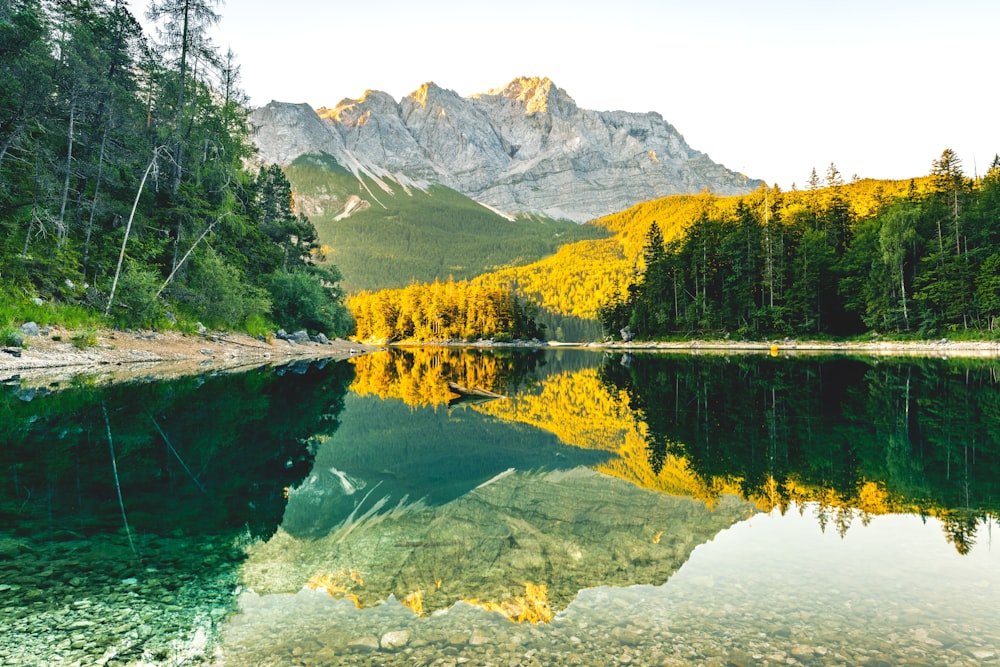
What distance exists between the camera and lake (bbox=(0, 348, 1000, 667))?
4.85 metres

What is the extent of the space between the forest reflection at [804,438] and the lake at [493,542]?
10cm

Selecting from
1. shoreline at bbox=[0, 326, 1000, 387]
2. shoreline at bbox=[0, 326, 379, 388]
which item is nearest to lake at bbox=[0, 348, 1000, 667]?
shoreline at bbox=[0, 326, 379, 388]

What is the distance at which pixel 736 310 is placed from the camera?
290ft

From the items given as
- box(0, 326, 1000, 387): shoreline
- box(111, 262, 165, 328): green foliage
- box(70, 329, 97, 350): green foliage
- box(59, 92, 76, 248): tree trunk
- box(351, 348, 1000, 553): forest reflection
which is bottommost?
box(351, 348, 1000, 553): forest reflection

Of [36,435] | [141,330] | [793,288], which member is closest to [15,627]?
[36,435]

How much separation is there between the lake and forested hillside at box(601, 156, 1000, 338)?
64.5 m

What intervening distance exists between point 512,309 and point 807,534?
136056 millimetres

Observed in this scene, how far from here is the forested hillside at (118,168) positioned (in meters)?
28.7

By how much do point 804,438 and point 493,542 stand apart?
420 inches

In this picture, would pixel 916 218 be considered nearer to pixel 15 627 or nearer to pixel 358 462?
pixel 358 462

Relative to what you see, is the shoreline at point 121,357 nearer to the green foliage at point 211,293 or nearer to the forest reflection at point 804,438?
the green foliage at point 211,293

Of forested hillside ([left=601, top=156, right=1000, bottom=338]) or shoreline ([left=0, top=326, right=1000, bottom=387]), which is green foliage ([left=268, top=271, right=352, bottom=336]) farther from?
forested hillside ([left=601, top=156, right=1000, bottom=338])

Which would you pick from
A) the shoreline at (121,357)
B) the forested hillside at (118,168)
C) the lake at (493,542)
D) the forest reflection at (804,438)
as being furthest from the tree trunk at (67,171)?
the forest reflection at (804,438)

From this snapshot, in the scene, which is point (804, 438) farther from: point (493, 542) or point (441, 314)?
point (441, 314)
